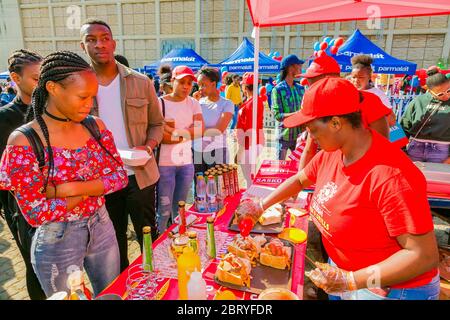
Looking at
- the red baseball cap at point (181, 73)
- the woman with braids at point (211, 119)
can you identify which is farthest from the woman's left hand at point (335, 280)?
the woman with braids at point (211, 119)

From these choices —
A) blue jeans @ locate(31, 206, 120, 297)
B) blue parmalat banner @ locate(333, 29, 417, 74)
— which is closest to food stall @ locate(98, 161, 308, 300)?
blue jeans @ locate(31, 206, 120, 297)

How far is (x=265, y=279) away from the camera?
1545mm

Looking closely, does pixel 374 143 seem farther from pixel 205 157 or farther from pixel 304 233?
pixel 205 157

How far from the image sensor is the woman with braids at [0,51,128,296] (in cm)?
140

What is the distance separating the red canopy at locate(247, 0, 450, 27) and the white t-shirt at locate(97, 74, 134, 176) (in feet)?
5.83

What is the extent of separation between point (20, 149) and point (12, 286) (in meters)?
2.42

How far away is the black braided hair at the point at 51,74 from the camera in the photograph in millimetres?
1467

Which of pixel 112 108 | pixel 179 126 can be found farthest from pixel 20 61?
pixel 179 126

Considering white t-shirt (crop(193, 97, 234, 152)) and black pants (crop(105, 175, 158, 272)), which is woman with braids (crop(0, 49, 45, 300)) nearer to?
black pants (crop(105, 175, 158, 272))

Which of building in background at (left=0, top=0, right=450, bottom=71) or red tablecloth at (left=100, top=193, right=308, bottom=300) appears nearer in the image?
red tablecloth at (left=100, top=193, right=308, bottom=300)

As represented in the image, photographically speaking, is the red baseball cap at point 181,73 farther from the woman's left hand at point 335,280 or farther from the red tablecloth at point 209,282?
the woman's left hand at point 335,280

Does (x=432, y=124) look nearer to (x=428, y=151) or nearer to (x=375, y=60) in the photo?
(x=428, y=151)

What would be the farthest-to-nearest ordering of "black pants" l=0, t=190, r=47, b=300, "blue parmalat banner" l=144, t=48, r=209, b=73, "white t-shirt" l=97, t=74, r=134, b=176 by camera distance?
"blue parmalat banner" l=144, t=48, r=209, b=73, "white t-shirt" l=97, t=74, r=134, b=176, "black pants" l=0, t=190, r=47, b=300

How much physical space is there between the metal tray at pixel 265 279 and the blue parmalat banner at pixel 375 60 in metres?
8.60
